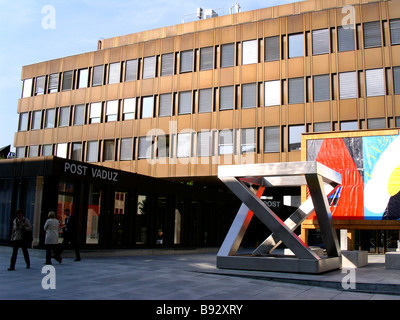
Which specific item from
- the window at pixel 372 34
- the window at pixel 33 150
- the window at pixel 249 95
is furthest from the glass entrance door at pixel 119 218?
Result: the window at pixel 33 150

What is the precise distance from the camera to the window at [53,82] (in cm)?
3919

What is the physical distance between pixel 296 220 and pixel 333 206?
9.41m

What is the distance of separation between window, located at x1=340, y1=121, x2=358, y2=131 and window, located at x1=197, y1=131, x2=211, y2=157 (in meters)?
9.30

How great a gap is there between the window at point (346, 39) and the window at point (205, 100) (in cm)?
974

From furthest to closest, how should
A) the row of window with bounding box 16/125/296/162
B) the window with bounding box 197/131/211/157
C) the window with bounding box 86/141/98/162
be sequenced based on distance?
the window with bounding box 86/141/98/162, the window with bounding box 197/131/211/157, the row of window with bounding box 16/125/296/162

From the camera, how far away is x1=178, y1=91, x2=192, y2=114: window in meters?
33.2

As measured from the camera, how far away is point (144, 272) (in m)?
12.2

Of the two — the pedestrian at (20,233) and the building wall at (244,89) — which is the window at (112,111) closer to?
the building wall at (244,89)

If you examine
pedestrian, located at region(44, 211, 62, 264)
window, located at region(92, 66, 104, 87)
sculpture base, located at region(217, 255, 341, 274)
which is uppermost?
window, located at region(92, 66, 104, 87)

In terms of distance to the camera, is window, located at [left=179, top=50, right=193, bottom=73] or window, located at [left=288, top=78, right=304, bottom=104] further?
window, located at [left=179, top=50, right=193, bottom=73]

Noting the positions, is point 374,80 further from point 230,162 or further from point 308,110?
point 230,162

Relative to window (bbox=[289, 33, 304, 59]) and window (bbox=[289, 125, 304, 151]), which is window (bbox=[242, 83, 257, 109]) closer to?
window (bbox=[289, 125, 304, 151])

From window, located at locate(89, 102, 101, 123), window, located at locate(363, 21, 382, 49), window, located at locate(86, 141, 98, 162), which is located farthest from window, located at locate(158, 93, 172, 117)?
window, located at locate(363, 21, 382, 49)
